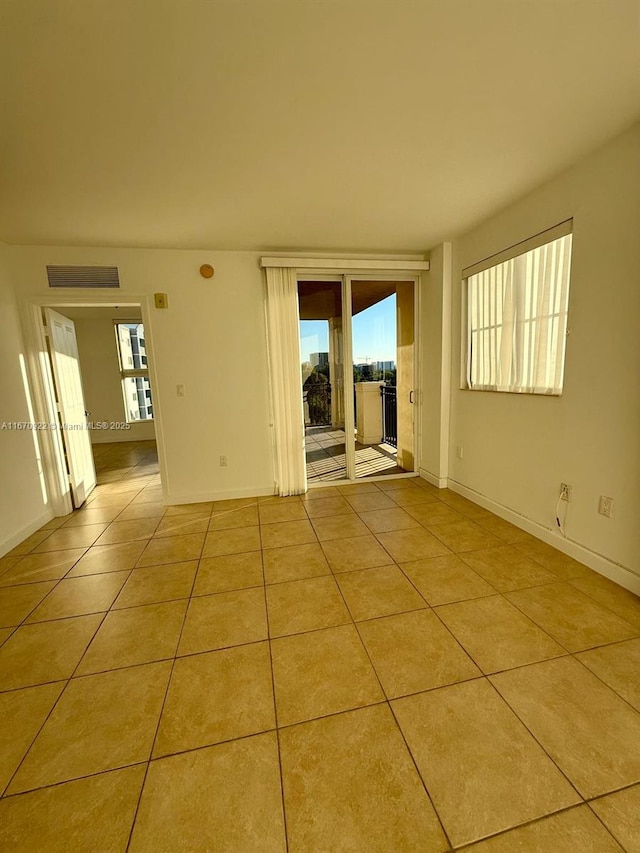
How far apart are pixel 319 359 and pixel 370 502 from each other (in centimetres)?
160

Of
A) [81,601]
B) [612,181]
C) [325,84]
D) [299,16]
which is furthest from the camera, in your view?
[81,601]

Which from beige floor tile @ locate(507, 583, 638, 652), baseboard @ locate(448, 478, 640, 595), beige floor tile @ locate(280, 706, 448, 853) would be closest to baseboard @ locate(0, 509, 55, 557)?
beige floor tile @ locate(280, 706, 448, 853)

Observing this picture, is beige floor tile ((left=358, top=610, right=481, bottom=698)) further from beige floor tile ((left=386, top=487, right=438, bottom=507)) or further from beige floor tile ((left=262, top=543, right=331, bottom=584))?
beige floor tile ((left=386, top=487, right=438, bottom=507))

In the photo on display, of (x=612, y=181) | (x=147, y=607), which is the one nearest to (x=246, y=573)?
(x=147, y=607)

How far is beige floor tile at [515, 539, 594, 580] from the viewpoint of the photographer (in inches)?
82.7

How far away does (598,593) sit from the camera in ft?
6.29

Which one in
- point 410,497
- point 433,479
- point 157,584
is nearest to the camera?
point 157,584

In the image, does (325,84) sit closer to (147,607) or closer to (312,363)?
(312,363)

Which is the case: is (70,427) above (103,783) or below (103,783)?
above

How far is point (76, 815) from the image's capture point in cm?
102

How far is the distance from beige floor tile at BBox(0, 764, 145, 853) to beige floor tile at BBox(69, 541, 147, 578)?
141 cm

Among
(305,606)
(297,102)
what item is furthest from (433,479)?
(297,102)

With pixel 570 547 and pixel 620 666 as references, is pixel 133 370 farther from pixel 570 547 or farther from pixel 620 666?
pixel 620 666

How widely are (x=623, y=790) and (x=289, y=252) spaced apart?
381 centimetres
